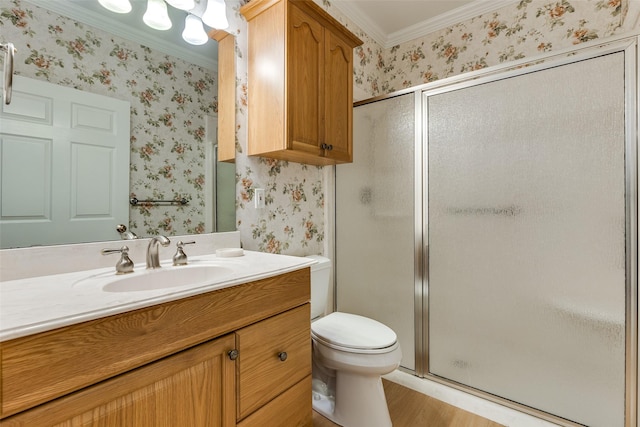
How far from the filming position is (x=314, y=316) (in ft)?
5.54

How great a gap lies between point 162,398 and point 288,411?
1.64 ft

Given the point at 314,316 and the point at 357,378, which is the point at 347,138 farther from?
the point at 357,378

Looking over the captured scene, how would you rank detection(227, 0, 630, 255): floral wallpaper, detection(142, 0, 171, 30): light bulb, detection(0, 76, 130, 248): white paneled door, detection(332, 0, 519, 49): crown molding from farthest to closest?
1. detection(332, 0, 519, 49): crown molding
2. detection(227, 0, 630, 255): floral wallpaper
3. detection(142, 0, 171, 30): light bulb
4. detection(0, 76, 130, 248): white paneled door

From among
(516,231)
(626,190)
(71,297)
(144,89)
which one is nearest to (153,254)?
(71,297)

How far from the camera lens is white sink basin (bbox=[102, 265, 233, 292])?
3.08ft

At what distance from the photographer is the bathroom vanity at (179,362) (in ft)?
1.84

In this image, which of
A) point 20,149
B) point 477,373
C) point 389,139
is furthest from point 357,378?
point 20,149

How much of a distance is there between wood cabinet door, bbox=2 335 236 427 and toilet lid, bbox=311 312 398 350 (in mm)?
607

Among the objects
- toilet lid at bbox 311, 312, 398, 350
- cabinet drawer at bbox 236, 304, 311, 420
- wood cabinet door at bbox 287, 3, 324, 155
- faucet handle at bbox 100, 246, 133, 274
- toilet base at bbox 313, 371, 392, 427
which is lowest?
toilet base at bbox 313, 371, 392, 427

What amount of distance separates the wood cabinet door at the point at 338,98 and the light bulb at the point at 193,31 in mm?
617

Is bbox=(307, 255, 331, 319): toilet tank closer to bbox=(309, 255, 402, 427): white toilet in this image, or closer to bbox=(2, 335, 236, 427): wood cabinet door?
bbox=(309, 255, 402, 427): white toilet

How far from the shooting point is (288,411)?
41.7 inches

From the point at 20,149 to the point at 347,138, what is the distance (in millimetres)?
1395

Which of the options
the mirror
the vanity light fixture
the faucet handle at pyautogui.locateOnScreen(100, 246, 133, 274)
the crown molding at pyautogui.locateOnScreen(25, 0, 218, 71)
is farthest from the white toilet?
the vanity light fixture
